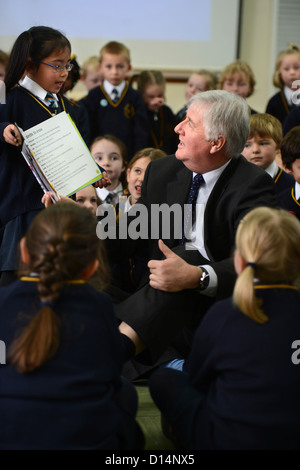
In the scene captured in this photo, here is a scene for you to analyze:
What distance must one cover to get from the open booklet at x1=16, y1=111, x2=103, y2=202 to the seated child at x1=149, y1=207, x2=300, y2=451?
2.79 ft

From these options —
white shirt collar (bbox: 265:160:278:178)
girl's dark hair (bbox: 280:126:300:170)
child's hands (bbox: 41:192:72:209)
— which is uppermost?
girl's dark hair (bbox: 280:126:300:170)

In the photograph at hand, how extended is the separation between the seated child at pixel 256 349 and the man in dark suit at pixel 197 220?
1.22ft

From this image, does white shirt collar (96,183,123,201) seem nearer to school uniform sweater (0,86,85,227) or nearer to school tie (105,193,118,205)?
school tie (105,193,118,205)

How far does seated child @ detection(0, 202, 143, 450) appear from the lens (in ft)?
3.90

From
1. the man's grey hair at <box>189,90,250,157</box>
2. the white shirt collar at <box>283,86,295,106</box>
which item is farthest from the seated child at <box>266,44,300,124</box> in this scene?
the man's grey hair at <box>189,90,250,157</box>

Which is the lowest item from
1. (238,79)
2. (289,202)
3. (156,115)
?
(289,202)

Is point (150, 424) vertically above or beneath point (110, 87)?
beneath

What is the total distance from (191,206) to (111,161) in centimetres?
117

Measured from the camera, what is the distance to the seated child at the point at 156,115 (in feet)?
13.3

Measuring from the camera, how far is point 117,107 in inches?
151

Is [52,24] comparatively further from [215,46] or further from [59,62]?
[59,62]

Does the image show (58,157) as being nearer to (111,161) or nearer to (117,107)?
(111,161)

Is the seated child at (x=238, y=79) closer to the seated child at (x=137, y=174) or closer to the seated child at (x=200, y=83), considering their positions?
the seated child at (x=200, y=83)

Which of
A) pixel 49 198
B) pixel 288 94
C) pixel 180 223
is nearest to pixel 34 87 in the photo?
pixel 49 198
